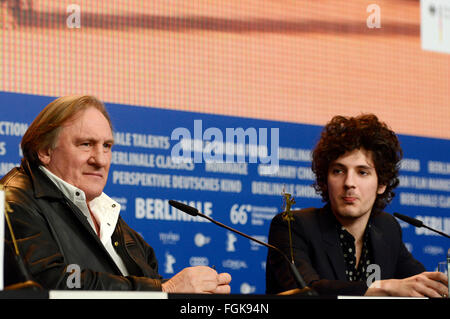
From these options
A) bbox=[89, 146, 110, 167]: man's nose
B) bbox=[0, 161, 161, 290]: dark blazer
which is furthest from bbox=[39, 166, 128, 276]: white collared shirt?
bbox=[89, 146, 110, 167]: man's nose

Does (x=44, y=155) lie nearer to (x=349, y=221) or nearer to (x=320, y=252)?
(x=320, y=252)

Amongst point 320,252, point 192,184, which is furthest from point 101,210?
point 320,252

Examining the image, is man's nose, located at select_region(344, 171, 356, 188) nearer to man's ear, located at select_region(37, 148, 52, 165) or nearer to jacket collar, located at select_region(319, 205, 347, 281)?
jacket collar, located at select_region(319, 205, 347, 281)

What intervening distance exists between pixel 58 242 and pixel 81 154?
16.3 inches

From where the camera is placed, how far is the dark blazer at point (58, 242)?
8.89ft

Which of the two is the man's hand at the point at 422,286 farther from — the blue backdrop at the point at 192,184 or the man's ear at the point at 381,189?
the blue backdrop at the point at 192,184

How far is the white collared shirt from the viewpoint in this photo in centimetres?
311

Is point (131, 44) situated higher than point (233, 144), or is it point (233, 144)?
point (131, 44)

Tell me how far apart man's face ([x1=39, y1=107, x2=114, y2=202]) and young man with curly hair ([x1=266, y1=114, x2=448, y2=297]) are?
972 millimetres

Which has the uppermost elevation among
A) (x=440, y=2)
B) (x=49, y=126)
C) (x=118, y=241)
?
(x=440, y=2)

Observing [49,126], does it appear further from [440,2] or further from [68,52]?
[440,2]

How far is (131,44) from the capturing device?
164 inches
